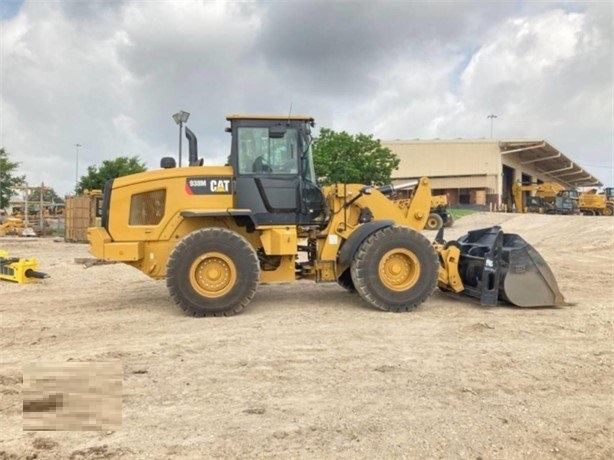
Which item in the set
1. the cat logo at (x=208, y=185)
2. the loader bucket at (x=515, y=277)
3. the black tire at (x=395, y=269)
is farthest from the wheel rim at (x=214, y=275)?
the loader bucket at (x=515, y=277)

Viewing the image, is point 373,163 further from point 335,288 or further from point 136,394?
point 136,394

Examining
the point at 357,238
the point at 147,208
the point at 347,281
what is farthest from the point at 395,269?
the point at 147,208

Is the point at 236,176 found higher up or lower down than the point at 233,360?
higher up

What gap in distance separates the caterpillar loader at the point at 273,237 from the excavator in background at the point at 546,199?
3838 cm

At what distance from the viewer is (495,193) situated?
50.6 meters

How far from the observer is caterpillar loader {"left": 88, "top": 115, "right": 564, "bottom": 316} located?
757 cm

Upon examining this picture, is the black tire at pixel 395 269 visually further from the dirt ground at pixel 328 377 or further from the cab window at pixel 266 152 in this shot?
the cab window at pixel 266 152

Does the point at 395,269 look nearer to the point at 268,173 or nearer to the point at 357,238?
the point at 357,238

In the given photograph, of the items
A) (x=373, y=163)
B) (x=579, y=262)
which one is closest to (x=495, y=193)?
(x=373, y=163)

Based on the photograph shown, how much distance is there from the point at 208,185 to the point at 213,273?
1.37 m

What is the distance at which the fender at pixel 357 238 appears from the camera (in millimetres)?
7848

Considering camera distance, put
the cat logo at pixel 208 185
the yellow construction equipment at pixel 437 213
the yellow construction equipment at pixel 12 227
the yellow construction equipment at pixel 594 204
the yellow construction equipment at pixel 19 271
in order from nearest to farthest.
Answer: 1. the cat logo at pixel 208 185
2. the yellow construction equipment at pixel 19 271
3. the yellow construction equipment at pixel 437 213
4. the yellow construction equipment at pixel 12 227
5. the yellow construction equipment at pixel 594 204

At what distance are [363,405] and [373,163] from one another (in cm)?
3182

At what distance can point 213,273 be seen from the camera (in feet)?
24.8
